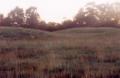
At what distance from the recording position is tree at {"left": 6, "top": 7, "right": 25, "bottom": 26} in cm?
5759

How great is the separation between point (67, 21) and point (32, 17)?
7.09 m

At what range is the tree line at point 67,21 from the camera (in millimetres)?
56094

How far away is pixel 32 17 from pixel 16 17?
3.05 meters

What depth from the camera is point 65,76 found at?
24.5 ft

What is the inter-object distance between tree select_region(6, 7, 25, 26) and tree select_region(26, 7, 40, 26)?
1.09 meters

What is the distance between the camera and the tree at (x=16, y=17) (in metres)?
57.6

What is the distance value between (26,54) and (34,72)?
4.26 metres

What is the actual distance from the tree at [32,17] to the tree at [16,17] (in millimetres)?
1088

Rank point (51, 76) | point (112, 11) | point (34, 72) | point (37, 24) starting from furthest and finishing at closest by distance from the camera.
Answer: point (112, 11), point (37, 24), point (34, 72), point (51, 76)

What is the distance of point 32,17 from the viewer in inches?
2386

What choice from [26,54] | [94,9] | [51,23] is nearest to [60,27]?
[51,23]

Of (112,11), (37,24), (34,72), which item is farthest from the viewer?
(112,11)

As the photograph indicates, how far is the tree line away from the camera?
5609 cm

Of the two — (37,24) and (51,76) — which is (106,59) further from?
(37,24)
